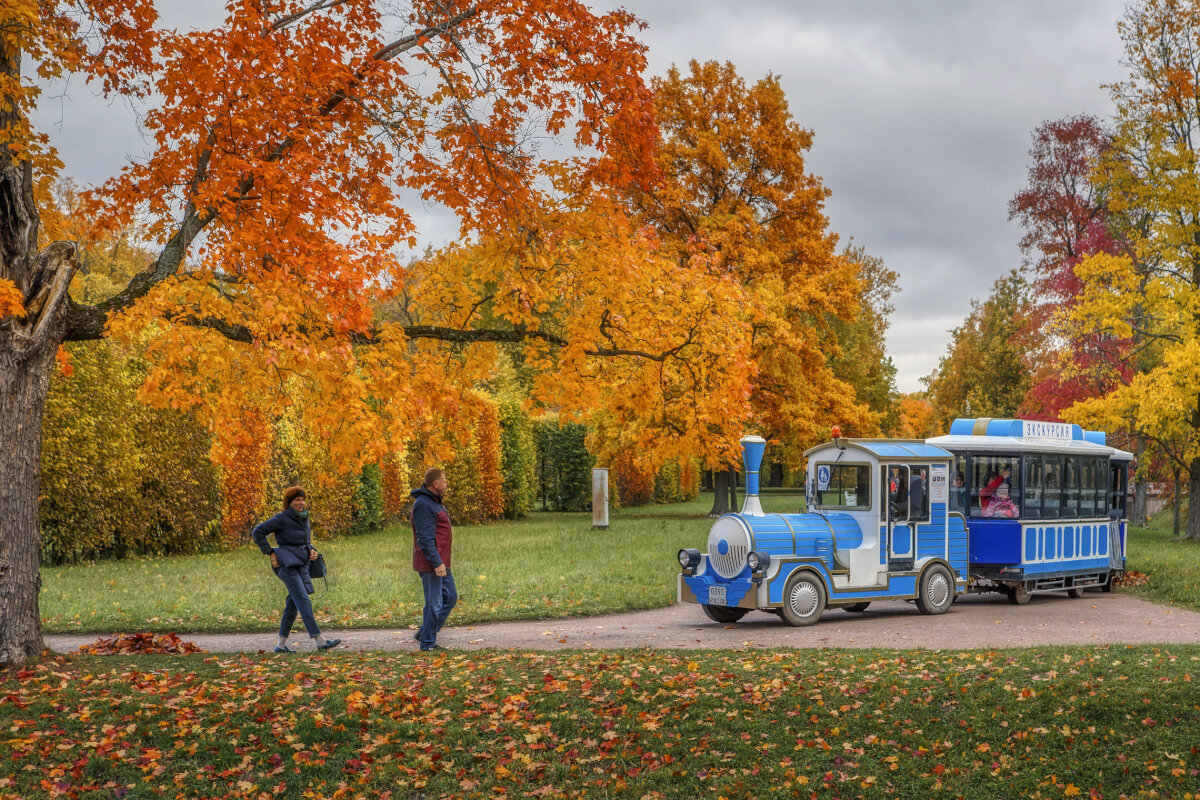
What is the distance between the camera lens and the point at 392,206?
9.95 metres

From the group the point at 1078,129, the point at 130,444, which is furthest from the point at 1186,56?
the point at 130,444

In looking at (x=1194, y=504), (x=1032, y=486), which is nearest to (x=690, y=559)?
(x=1032, y=486)

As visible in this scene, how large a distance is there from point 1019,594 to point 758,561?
18.9ft

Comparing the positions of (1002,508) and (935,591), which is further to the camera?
(1002,508)

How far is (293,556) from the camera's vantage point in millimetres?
10109

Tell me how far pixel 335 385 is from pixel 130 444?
36.1ft

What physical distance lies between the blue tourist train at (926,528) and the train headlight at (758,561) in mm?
14

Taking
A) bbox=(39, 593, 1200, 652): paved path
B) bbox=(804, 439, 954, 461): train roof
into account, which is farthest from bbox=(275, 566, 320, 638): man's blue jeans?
bbox=(804, 439, 954, 461): train roof

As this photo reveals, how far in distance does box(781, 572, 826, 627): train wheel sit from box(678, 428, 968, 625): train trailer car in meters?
0.01

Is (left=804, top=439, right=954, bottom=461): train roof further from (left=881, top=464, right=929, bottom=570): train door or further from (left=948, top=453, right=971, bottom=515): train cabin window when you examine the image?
(left=948, top=453, right=971, bottom=515): train cabin window

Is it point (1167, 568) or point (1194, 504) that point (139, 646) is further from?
point (1194, 504)

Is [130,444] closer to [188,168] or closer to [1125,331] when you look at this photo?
[188,168]

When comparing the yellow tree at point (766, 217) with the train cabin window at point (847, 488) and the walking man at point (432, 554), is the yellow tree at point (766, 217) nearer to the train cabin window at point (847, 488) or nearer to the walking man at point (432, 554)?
the train cabin window at point (847, 488)

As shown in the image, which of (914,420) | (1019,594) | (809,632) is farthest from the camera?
(914,420)
